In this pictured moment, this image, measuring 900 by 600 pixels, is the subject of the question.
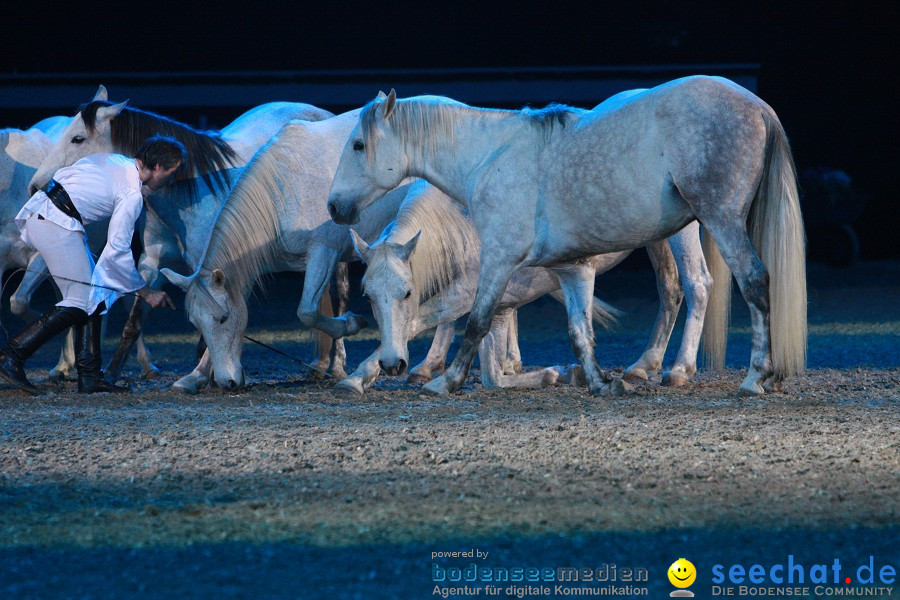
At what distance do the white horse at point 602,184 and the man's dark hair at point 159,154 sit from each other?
1.08 meters

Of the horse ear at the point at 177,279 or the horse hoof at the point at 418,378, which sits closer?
the horse ear at the point at 177,279

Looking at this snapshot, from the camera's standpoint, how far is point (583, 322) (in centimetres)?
639

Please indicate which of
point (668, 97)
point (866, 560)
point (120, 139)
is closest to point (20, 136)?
point (120, 139)

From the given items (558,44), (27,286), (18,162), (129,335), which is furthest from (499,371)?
(558,44)

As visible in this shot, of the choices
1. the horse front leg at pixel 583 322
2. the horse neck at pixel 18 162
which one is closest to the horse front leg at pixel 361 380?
the horse front leg at pixel 583 322

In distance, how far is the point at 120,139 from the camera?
290 inches

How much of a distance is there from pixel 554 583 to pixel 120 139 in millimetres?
5340

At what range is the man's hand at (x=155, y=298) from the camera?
6527mm

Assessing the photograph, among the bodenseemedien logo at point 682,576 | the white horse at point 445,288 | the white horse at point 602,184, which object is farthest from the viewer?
the white horse at point 445,288

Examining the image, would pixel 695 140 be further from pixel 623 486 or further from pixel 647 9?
pixel 647 9

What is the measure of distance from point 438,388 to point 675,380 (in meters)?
1.54

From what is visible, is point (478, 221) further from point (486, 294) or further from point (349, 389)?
point (349, 389)

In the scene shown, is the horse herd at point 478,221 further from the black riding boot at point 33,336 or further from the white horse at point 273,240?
the black riding boot at point 33,336

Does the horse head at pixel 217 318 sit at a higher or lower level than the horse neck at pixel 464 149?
lower
